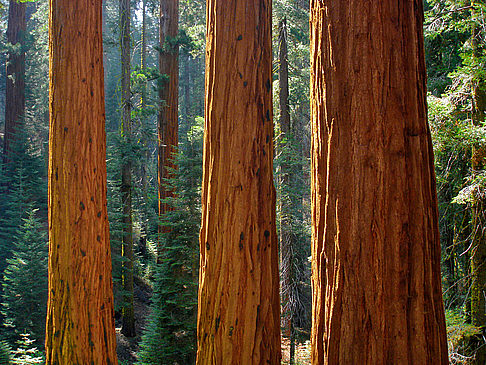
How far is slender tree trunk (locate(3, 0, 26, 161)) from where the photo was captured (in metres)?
18.3

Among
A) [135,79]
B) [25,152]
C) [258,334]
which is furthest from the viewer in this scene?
[25,152]

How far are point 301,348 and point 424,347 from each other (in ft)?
37.9

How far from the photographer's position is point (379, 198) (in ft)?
6.70

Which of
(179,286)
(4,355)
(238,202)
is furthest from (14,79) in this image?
(238,202)

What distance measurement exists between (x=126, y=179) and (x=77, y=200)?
25.6 feet

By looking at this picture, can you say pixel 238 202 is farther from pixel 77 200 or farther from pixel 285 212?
pixel 285 212

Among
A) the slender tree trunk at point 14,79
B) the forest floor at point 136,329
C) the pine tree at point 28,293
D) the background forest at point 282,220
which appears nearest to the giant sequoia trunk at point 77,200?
the background forest at point 282,220

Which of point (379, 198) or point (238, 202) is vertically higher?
point (238, 202)

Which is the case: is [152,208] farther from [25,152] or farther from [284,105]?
[284,105]

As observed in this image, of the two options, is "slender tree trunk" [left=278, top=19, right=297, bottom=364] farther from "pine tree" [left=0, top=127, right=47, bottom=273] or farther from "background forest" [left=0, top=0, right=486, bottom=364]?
"pine tree" [left=0, top=127, right=47, bottom=273]

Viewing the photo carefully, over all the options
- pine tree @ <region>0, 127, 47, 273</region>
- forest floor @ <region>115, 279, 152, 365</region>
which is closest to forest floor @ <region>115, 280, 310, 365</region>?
forest floor @ <region>115, 279, 152, 365</region>

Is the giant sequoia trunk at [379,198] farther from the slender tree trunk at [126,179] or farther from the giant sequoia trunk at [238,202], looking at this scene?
the slender tree trunk at [126,179]

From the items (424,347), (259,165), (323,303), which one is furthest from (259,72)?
(424,347)

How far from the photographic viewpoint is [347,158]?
6.94ft
